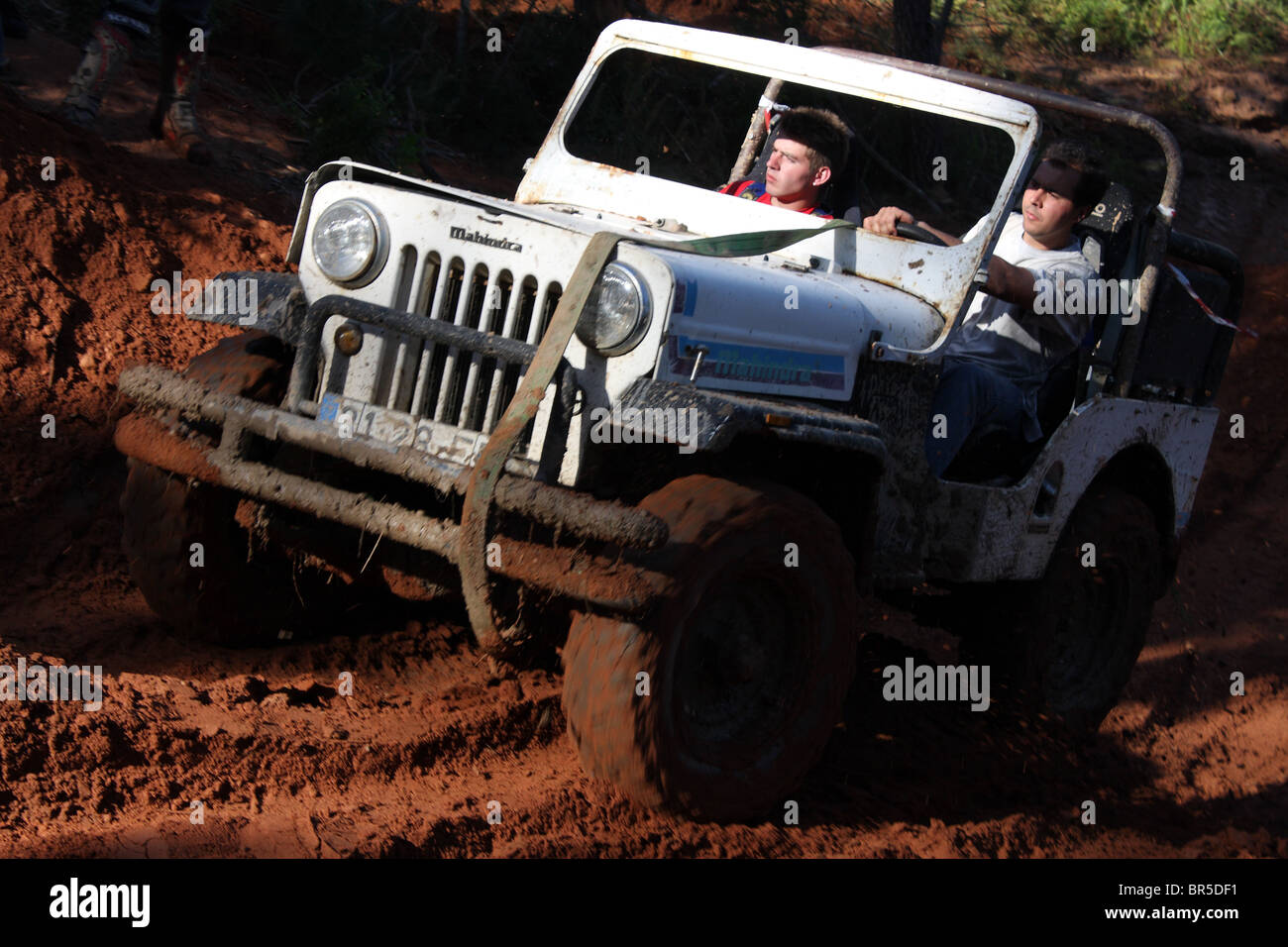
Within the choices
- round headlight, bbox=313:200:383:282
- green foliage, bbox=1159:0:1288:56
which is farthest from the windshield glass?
green foliage, bbox=1159:0:1288:56

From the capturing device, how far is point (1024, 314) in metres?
4.70

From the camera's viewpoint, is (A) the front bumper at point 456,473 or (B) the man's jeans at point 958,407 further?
(B) the man's jeans at point 958,407

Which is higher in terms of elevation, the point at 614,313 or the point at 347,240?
the point at 347,240

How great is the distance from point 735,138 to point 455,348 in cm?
665

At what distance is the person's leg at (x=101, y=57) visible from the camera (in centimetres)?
620

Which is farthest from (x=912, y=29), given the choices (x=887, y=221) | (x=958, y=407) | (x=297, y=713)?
(x=297, y=713)

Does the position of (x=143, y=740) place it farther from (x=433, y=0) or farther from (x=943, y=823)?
(x=433, y=0)

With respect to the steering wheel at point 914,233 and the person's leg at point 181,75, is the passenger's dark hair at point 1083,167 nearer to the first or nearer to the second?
the steering wheel at point 914,233

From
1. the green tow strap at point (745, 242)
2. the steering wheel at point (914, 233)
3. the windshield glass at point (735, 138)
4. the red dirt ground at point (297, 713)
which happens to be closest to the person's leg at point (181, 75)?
the red dirt ground at point (297, 713)

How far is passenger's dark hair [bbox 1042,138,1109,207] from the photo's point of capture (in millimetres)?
4668

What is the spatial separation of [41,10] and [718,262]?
19.5ft

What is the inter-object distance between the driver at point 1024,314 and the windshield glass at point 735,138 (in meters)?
3.28

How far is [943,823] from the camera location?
388 centimetres

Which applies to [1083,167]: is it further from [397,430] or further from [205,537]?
[205,537]
